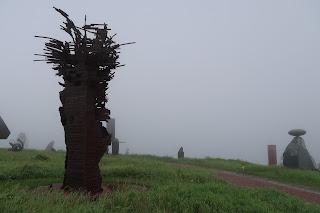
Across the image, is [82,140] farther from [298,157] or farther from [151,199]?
[298,157]

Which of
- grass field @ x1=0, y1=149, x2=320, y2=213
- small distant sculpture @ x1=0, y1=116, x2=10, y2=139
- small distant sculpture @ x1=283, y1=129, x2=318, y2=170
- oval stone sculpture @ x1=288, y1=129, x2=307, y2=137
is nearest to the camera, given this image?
grass field @ x1=0, y1=149, x2=320, y2=213

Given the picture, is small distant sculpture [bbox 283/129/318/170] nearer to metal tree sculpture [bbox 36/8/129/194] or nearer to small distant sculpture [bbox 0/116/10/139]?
metal tree sculpture [bbox 36/8/129/194]

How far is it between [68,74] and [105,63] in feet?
3.16

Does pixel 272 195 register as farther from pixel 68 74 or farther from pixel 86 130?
pixel 68 74

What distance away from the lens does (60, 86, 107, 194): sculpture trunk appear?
19.1 feet

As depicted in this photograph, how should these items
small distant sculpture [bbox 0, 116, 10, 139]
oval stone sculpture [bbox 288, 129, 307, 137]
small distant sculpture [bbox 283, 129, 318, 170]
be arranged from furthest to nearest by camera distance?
oval stone sculpture [bbox 288, 129, 307, 137]
small distant sculpture [bbox 283, 129, 318, 170]
small distant sculpture [bbox 0, 116, 10, 139]

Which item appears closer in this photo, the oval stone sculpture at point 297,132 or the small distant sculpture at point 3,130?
the small distant sculpture at point 3,130

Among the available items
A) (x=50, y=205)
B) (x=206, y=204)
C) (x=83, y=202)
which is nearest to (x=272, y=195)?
(x=206, y=204)

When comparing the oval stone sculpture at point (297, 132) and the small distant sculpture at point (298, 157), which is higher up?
the oval stone sculpture at point (297, 132)

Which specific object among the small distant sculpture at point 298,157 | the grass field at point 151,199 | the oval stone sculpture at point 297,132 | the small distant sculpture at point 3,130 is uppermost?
the oval stone sculpture at point 297,132

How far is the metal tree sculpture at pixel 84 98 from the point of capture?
5887mm

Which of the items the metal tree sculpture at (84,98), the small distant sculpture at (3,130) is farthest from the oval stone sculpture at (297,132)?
the small distant sculpture at (3,130)

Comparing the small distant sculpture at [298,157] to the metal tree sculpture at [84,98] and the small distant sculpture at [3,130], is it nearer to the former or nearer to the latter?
the metal tree sculpture at [84,98]

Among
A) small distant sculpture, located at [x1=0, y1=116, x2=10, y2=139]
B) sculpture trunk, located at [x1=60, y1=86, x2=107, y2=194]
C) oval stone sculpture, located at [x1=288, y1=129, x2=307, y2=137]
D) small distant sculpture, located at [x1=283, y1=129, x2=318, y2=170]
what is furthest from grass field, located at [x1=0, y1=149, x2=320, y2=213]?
oval stone sculpture, located at [x1=288, y1=129, x2=307, y2=137]
